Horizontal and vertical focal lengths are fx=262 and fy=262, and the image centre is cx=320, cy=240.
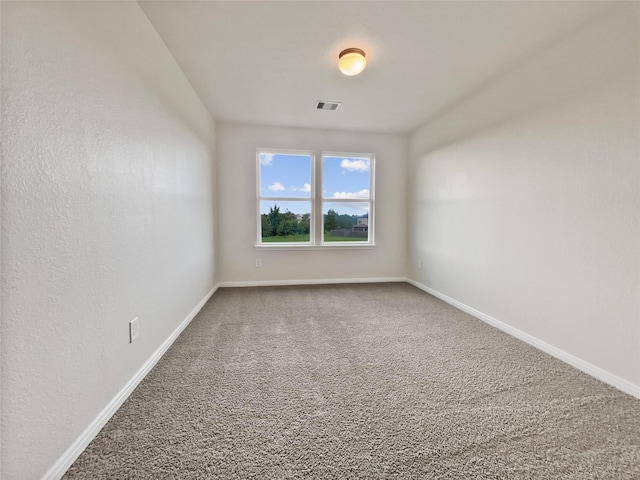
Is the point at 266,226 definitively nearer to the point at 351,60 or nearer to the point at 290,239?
the point at 290,239

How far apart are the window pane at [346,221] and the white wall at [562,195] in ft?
4.99

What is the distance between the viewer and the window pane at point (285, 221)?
404cm

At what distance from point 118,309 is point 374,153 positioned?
3.78m

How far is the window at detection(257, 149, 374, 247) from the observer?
4016 millimetres

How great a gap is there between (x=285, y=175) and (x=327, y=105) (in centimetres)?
129

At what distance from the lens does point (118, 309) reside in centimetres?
143

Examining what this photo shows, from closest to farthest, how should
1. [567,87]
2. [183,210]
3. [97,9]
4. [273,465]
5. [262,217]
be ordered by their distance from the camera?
[273,465]
[97,9]
[567,87]
[183,210]
[262,217]

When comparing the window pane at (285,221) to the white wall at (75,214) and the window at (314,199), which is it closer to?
the window at (314,199)

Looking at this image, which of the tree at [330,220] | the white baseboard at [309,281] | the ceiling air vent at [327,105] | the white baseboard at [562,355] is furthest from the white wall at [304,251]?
the white baseboard at [562,355]

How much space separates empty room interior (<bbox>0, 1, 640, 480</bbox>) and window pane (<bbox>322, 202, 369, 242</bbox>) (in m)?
1.18

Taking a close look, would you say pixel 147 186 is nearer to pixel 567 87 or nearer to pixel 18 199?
pixel 18 199

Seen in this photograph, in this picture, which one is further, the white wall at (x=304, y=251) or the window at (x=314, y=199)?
the window at (x=314, y=199)

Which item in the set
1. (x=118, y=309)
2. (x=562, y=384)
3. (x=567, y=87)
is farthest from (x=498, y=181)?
(x=118, y=309)

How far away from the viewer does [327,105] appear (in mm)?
3074
